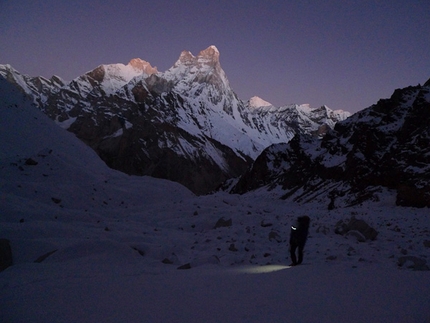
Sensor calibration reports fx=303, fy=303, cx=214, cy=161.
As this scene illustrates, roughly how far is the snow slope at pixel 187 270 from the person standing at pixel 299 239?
39 centimetres

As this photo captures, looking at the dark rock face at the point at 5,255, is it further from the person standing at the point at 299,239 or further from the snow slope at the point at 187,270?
the person standing at the point at 299,239

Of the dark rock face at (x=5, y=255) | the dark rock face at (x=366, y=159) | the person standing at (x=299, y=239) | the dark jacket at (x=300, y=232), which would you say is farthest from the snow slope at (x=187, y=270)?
the dark rock face at (x=366, y=159)

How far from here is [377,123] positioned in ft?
167

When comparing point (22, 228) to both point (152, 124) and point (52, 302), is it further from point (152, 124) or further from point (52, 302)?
point (152, 124)

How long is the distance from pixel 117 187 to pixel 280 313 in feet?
61.9

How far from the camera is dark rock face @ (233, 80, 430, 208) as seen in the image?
30948 mm

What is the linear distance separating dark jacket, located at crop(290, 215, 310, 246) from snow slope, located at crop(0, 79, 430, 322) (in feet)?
1.88

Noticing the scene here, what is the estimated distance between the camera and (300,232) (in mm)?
7422

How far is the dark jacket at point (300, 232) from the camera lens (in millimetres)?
7348

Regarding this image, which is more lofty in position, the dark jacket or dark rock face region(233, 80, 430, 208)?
dark rock face region(233, 80, 430, 208)

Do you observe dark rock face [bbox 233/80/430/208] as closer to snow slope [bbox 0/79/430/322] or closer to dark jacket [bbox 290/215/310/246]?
snow slope [bbox 0/79/430/322]

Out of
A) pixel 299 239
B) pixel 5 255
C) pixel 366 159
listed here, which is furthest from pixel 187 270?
pixel 366 159

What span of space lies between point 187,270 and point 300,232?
293 cm

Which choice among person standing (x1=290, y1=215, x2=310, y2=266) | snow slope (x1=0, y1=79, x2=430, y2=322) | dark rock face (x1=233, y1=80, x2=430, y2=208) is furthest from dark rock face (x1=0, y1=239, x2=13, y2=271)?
dark rock face (x1=233, y1=80, x2=430, y2=208)
